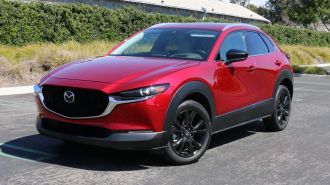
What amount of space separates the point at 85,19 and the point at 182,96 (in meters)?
18.5

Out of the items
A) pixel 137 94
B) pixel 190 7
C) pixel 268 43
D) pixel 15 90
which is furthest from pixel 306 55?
pixel 137 94

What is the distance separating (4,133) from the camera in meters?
7.48

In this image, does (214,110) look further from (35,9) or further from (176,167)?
(35,9)

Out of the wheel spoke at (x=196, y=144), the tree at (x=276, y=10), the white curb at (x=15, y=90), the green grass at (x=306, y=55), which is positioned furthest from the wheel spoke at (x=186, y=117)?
the tree at (x=276, y=10)

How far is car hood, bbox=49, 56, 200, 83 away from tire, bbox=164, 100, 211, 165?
49cm

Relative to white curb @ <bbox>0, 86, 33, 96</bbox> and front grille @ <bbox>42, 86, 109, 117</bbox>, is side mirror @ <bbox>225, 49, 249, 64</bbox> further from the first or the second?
white curb @ <bbox>0, 86, 33, 96</bbox>

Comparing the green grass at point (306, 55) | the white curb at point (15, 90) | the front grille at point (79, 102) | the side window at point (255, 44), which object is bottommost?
the green grass at point (306, 55)

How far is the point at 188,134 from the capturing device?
5945mm

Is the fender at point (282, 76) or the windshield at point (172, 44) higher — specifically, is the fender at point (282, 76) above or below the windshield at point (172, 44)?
below

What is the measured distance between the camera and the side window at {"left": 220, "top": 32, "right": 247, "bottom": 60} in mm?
6702

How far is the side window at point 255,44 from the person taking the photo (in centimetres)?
743

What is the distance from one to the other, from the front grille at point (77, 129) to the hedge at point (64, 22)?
14953mm

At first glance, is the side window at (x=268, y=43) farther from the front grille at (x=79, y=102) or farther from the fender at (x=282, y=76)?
the front grille at (x=79, y=102)

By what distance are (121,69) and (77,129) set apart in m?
0.85
